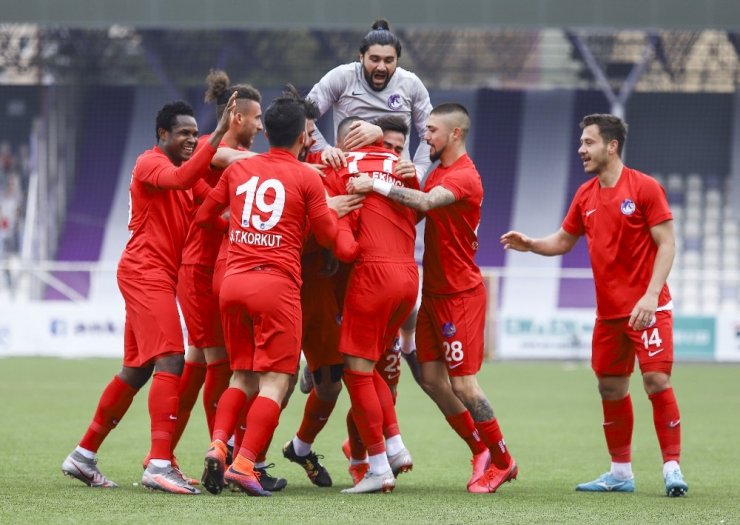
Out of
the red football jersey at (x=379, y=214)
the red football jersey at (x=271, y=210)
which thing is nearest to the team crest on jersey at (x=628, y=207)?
the red football jersey at (x=379, y=214)

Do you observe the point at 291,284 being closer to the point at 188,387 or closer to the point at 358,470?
the point at 188,387

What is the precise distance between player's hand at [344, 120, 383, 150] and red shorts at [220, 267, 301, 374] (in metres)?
1.06

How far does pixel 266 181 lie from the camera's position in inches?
269

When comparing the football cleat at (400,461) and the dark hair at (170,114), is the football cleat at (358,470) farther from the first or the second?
the dark hair at (170,114)

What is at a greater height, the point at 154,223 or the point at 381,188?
the point at 381,188

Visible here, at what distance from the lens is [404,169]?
24.2 ft

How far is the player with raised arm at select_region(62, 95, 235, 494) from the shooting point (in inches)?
278

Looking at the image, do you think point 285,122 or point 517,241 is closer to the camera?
point 285,122

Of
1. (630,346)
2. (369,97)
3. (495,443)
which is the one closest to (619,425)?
(630,346)

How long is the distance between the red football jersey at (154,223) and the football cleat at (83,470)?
113 centimetres

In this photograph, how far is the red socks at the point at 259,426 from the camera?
6676 mm

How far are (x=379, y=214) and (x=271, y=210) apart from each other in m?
0.78

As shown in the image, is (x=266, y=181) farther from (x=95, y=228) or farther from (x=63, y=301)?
(x=95, y=228)

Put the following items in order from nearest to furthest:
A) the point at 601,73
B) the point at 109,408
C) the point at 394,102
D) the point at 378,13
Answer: the point at 109,408 < the point at 394,102 < the point at 378,13 < the point at 601,73
